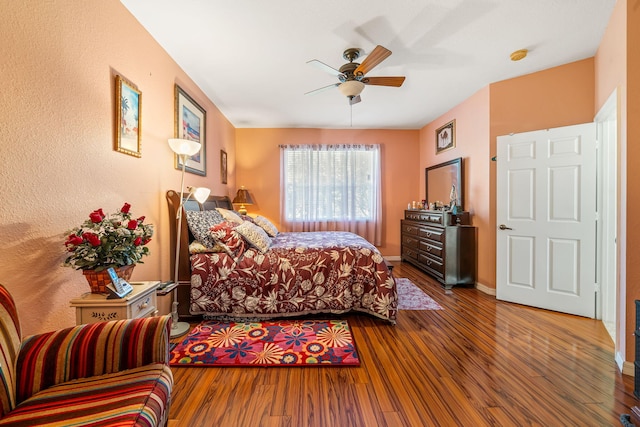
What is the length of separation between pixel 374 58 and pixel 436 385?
2495 mm

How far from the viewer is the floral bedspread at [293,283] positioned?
95.4 inches

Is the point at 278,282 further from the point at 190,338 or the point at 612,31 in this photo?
the point at 612,31

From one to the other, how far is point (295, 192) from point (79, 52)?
11.5 feet

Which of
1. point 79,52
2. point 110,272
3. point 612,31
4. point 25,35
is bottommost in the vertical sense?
point 110,272

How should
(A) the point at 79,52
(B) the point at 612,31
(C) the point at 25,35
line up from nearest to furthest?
(C) the point at 25,35 < (A) the point at 79,52 < (B) the point at 612,31

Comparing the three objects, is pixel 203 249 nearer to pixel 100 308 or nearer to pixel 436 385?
pixel 100 308

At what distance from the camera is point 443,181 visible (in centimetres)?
429

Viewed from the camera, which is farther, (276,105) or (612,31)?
(276,105)

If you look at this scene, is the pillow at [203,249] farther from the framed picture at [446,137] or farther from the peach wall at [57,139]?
the framed picture at [446,137]

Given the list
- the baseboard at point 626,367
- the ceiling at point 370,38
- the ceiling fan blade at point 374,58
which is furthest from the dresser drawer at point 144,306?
the baseboard at point 626,367

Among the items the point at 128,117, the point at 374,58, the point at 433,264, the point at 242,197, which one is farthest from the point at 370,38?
the point at 242,197

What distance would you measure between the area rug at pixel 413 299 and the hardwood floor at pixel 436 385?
49 cm

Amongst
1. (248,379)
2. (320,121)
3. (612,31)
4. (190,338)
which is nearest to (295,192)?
(320,121)

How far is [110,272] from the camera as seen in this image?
4.48 feet
